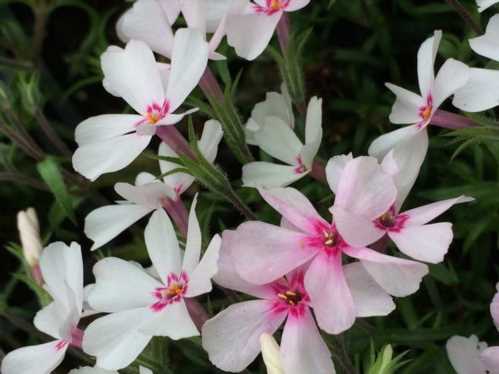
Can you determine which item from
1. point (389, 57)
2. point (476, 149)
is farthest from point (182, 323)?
point (389, 57)

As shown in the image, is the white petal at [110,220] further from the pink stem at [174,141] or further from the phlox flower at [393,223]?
the phlox flower at [393,223]

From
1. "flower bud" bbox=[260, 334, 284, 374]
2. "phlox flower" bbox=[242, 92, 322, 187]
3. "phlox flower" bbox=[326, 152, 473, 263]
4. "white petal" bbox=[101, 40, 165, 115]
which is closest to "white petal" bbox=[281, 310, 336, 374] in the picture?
"flower bud" bbox=[260, 334, 284, 374]

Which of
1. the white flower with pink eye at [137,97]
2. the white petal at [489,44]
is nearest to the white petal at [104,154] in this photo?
the white flower with pink eye at [137,97]

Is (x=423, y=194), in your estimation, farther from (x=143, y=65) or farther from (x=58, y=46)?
(x=58, y=46)

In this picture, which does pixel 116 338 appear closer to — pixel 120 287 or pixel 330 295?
pixel 120 287

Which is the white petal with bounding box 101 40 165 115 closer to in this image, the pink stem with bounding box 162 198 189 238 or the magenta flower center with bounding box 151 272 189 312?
the pink stem with bounding box 162 198 189 238
